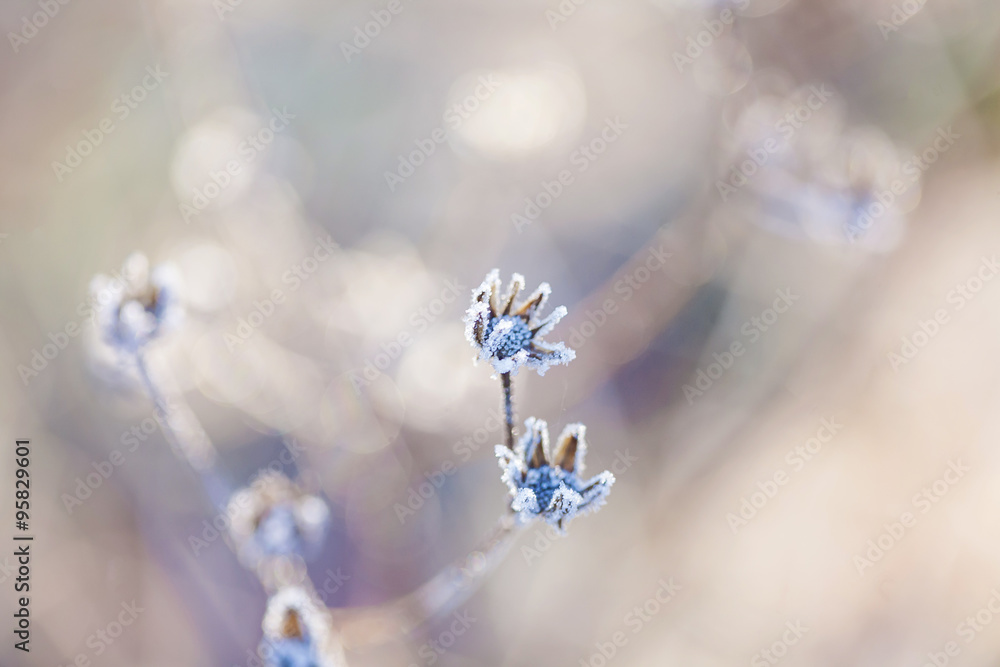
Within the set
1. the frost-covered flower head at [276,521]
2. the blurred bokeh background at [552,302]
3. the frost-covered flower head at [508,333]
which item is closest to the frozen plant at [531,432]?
the frost-covered flower head at [508,333]

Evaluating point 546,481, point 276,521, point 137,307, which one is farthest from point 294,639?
point 137,307

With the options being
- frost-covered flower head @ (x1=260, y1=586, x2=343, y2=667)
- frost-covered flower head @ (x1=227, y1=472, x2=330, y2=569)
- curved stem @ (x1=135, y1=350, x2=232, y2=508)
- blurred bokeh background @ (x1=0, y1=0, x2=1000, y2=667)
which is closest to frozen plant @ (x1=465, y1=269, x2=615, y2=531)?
frost-covered flower head @ (x1=260, y1=586, x2=343, y2=667)

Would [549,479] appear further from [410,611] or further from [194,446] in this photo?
[194,446]

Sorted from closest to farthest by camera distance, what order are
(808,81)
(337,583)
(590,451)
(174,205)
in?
1. (337,583)
2. (590,451)
3. (174,205)
4. (808,81)

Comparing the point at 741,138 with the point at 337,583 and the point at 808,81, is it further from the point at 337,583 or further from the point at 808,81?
the point at 337,583

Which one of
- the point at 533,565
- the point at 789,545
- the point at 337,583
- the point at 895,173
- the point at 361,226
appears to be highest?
the point at 361,226

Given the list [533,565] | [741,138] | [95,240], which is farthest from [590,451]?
[95,240]
